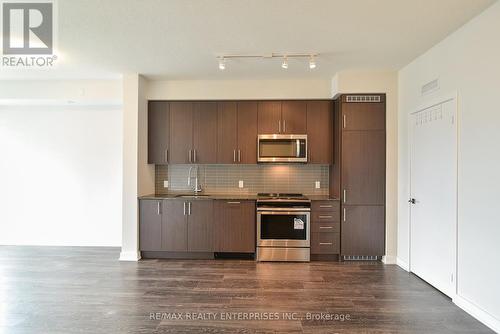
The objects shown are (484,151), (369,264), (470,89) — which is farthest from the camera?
(369,264)

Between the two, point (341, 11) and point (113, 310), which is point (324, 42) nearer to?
point (341, 11)

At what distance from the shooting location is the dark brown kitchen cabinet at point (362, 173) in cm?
414

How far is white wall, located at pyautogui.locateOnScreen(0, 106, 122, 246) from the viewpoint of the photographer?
495 centimetres

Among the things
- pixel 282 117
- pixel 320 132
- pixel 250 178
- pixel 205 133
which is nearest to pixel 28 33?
pixel 205 133

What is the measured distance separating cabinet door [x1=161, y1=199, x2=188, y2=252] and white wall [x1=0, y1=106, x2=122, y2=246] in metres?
1.23

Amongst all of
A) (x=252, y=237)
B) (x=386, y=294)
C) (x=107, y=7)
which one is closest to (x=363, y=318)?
(x=386, y=294)

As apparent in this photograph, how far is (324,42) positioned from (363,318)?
2.79 meters

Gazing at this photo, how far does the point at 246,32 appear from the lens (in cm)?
292

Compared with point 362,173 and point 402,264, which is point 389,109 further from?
point 402,264

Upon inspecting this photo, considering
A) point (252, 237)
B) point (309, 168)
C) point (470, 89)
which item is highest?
point (470, 89)

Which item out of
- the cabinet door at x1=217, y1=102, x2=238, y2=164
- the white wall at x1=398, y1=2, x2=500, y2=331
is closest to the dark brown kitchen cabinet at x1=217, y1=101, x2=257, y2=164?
the cabinet door at x1=217, y1=102, x2=238, y2=164

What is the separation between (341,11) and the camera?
8.21ft

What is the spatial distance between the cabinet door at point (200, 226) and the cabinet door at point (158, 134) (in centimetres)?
94

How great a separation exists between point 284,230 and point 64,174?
3.90 metres
